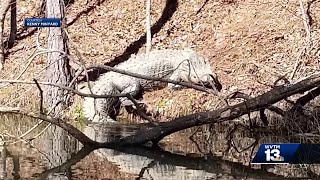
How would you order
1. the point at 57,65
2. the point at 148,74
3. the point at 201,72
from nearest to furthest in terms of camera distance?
the point at 57,65 → the point at 201,72 → the point at 148,74

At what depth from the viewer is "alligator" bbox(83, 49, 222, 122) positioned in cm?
1136

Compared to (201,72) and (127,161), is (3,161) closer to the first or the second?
(127,161)

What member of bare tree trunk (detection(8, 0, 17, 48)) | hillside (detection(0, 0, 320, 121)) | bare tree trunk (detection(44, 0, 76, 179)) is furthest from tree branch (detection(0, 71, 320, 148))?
bare tree trunk (detection(8, 0, 17, 48))

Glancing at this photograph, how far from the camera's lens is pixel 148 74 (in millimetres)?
12430

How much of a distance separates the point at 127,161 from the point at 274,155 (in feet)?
5.29

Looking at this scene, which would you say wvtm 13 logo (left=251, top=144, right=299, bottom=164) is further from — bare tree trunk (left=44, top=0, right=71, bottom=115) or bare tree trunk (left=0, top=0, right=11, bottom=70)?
bare tree trunk (left=0, top=0, right=11, bottom=70)

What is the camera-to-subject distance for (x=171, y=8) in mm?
15383

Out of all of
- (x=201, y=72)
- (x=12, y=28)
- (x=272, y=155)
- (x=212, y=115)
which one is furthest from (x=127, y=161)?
(x=12, y=28)

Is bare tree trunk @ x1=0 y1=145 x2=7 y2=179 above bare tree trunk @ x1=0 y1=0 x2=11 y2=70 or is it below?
below

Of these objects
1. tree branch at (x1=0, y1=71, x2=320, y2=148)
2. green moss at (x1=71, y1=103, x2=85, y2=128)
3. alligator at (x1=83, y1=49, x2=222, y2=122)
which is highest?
alligator at (x1=83, y1=49, x2=222, y2=122)

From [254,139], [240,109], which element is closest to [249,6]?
[254,139]

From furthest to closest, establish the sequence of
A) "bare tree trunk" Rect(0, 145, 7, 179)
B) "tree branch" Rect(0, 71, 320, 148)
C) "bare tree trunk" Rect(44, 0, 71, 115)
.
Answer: "bare tree trunk" Rect(44, 0, 71, 115)
"tree branch" Rect(0, 71, 320, 148)
"bare tree trunk" Rect(0, 145, 7, 179)

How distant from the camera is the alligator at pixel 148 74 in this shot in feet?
37.3

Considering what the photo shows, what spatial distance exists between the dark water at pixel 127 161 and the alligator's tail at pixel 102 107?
165cm
